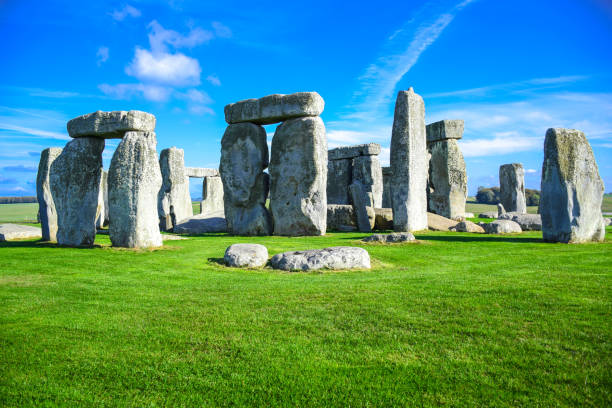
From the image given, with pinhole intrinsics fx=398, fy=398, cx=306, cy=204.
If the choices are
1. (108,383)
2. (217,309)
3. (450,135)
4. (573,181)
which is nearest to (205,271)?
(217,309)

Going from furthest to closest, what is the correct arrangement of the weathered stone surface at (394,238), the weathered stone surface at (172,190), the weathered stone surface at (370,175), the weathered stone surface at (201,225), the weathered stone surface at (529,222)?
the weathered stone surface at (370,175) → the weathered stone surface at (172,190) → the weathered stone surface at (201,225) → the weathered stone surface at (529,222) → the weathered stone surface at (394,238)

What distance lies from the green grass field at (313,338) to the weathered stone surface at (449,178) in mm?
10225

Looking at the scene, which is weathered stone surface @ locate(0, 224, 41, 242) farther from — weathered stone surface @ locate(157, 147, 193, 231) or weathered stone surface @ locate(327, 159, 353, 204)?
weathered stone surface @ locate(327, 159, 353, 204)

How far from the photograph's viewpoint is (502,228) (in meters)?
11.2

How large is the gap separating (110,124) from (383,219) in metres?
8.34

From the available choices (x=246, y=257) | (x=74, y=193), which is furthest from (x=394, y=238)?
(x=74, y=193)

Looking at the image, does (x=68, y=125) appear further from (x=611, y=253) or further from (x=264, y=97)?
(x=611, y=253)

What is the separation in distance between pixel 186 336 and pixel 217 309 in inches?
30.2

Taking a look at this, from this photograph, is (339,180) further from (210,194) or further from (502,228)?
(502,228)

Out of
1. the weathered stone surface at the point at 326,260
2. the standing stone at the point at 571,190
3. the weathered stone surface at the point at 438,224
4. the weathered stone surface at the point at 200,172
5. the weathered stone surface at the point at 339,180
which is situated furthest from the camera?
the weathered stone surface at the point at 200,172

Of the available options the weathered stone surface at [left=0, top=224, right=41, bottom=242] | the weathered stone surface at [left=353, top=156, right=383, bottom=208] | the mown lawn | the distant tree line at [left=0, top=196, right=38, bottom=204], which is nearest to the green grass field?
the mown lawn

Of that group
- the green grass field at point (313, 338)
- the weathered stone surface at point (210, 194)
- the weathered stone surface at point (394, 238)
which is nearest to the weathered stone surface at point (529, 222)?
the weathered stone surface at point (394, 238)

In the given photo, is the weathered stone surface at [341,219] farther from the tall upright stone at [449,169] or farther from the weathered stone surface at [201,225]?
the tall upright stone at [449,169]

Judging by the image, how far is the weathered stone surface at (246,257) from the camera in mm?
6914
